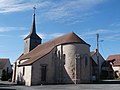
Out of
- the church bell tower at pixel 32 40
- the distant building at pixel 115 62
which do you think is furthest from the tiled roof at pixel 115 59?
the church bell tower at pixel 32 40

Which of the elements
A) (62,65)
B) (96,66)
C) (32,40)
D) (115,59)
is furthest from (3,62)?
(62,65)

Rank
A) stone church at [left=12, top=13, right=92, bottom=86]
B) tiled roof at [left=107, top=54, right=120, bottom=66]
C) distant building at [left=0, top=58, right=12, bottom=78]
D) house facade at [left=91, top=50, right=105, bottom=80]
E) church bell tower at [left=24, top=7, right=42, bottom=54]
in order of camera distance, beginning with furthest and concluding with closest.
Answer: distant building at [left=0, top=58, right=12, bottom=78] < tiled roof at [left=107, top=54, right=120, bottom=66] < church bell tower at [left=24, top=7, right=42, bottom=54] < house facade at [left=91, top=50, right=105, bottom=80] < stone church at [left=12, top=13, right=92, bottom=86]

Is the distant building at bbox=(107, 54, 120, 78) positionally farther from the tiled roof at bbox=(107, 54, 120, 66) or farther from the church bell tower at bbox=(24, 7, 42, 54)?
the church bell tower at bbox=(24, 7, 42, 54)

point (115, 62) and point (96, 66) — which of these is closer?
point (96, 66)

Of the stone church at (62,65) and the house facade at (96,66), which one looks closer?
the stone church at (62,65)

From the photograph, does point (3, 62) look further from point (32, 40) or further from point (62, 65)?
point (62, 65)

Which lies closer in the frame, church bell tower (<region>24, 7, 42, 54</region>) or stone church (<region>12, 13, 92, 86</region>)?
stone church (<region>12, 13, 92, 86</region>)

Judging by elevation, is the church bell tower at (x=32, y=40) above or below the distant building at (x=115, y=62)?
above

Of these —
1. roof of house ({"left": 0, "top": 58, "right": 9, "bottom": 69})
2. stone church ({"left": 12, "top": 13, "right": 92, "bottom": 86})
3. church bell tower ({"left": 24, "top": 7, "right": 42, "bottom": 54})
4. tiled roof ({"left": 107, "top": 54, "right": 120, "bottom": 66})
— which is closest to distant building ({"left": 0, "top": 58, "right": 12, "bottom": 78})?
roof of house ({"left": 0, "top": 58, "right": 9, "bottom": 69})

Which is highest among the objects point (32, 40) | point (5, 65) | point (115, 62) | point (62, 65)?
point (32, 40)

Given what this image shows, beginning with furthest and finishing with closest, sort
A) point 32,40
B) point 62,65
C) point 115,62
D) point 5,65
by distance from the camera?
point 5,65
point 115,62
point 32,40
point 62,65

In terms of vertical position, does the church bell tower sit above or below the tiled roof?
above

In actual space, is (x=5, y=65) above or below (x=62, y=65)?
above

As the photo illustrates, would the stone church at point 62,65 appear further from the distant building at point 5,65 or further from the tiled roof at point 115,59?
the distant building at point 5,65
